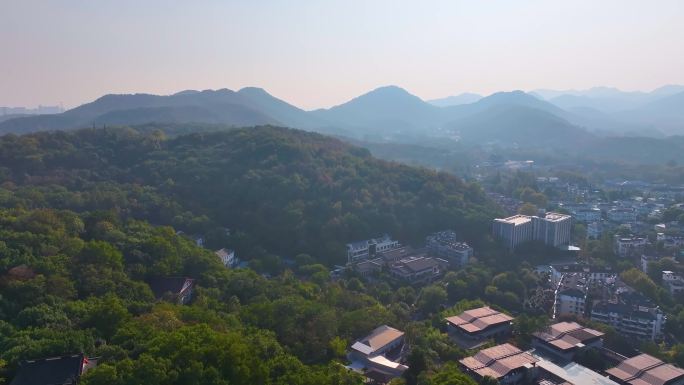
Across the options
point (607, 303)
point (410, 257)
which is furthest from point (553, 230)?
point (607, 303)

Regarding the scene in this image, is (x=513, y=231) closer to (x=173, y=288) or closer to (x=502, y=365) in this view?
(x=502, y=365)

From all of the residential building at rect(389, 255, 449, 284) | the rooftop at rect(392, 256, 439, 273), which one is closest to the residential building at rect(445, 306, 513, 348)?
the residential building at rect(389, 255, 449, 284)

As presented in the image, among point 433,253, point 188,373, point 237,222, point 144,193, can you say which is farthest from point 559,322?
point 144,193

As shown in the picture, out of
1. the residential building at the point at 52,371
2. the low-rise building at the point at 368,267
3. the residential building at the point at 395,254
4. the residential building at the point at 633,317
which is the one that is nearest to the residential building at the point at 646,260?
the residential building at the point at 633,317

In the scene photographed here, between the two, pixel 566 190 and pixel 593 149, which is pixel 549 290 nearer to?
pixel 566 190

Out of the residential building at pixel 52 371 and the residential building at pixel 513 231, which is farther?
the residential building at pixel 513 231

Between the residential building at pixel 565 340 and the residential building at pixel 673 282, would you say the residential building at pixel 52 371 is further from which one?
the residential building at pixel 673 282
